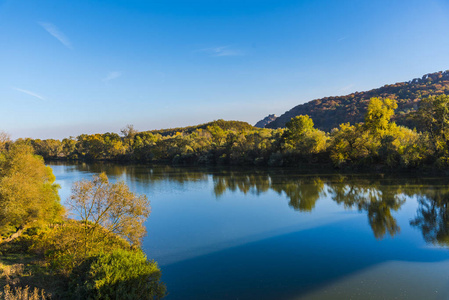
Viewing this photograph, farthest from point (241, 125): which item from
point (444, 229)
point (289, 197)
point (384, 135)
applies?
point (444, 229)

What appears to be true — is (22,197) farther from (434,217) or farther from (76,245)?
(434,217)

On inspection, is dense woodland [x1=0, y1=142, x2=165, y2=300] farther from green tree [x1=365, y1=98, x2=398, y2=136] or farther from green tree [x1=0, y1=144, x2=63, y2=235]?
green tree [x1=365, y1=98, x2=398, y2=136]

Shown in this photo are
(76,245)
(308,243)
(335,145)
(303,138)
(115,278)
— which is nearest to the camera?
(115,278)

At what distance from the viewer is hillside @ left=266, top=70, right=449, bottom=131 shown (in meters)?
82.8

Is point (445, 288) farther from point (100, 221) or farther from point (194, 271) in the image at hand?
point (100, 221)

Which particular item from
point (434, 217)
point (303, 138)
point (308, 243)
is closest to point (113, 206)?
point (308, 243)

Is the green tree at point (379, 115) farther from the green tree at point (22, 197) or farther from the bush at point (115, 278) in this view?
the green tree at point (22, 197)

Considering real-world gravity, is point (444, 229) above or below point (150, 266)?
below

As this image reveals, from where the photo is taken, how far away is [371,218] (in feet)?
65.7

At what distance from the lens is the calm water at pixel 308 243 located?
10875 mm

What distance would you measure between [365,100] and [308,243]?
9860 cm

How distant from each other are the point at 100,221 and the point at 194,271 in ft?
16.3

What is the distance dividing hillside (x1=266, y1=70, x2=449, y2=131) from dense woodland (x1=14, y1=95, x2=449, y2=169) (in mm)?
23003

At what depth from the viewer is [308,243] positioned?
15.9 meters
